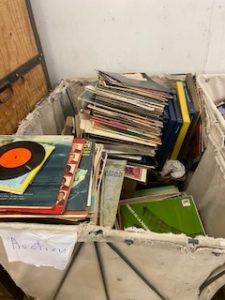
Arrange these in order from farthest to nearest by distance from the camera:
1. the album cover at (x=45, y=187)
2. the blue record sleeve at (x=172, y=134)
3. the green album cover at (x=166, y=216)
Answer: the blue record sleeve at (x=172, y=134), the green album cover at (x=166, y=216), the album cover at (x=45, y=187)

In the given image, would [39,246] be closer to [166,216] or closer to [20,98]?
[166,216]

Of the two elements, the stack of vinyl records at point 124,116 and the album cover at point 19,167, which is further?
the stack of vinyl records at point 124,116

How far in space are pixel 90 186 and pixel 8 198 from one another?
8.5 inches

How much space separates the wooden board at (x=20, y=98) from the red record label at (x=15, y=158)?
263mm

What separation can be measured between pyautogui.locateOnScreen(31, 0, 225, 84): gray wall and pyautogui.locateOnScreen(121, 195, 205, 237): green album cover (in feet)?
2.43

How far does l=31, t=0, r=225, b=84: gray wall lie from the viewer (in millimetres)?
1135

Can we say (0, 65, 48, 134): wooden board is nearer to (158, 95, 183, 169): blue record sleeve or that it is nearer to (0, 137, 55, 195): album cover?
(0, 137, 55, 195): album cover

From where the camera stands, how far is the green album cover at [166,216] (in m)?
0.90

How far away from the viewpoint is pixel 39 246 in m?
0.65

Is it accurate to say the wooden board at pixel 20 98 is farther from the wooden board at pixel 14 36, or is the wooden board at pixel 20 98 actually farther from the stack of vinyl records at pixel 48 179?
the stack of vinyl records at pixel 48 179

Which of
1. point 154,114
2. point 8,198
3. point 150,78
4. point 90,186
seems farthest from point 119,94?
point 8,198

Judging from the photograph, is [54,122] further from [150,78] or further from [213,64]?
[213,64]

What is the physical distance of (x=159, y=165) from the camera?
1.24 m

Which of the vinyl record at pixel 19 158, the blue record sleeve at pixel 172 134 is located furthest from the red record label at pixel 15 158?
the blue record sleeve at pixel 172 134
